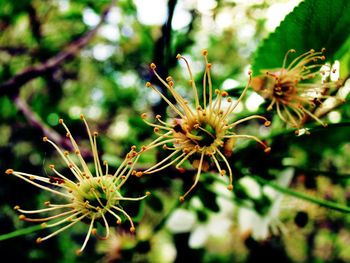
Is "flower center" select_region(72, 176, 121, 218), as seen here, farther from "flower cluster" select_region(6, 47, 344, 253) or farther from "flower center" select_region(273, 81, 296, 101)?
"flower center" select_region(273, 81, 296, 101)

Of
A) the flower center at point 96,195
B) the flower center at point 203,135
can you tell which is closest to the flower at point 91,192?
the flower center at point 96,195

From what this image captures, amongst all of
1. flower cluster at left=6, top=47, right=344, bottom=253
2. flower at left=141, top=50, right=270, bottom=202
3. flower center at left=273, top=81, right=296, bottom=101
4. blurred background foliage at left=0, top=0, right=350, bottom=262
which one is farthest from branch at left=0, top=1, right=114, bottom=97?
flower center at left=273, top=81, right=296, bottom=101

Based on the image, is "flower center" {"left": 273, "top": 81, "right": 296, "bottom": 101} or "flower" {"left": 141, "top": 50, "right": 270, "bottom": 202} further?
"flower center" {"left": 273, "top": 81, "right": 296, "bottom": 101}

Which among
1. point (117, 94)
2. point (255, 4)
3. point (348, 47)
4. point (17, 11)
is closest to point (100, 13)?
point (17, 11)

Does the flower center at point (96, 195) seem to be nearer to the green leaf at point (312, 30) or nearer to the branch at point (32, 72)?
the green leaf at point (312, 30)

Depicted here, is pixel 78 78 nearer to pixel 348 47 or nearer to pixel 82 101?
pixel 82 101

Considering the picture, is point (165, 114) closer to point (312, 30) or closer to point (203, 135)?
point (203, 135)

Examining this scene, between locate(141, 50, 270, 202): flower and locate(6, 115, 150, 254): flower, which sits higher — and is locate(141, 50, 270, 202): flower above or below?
above

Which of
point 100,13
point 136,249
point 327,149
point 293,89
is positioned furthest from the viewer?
point 100,13
